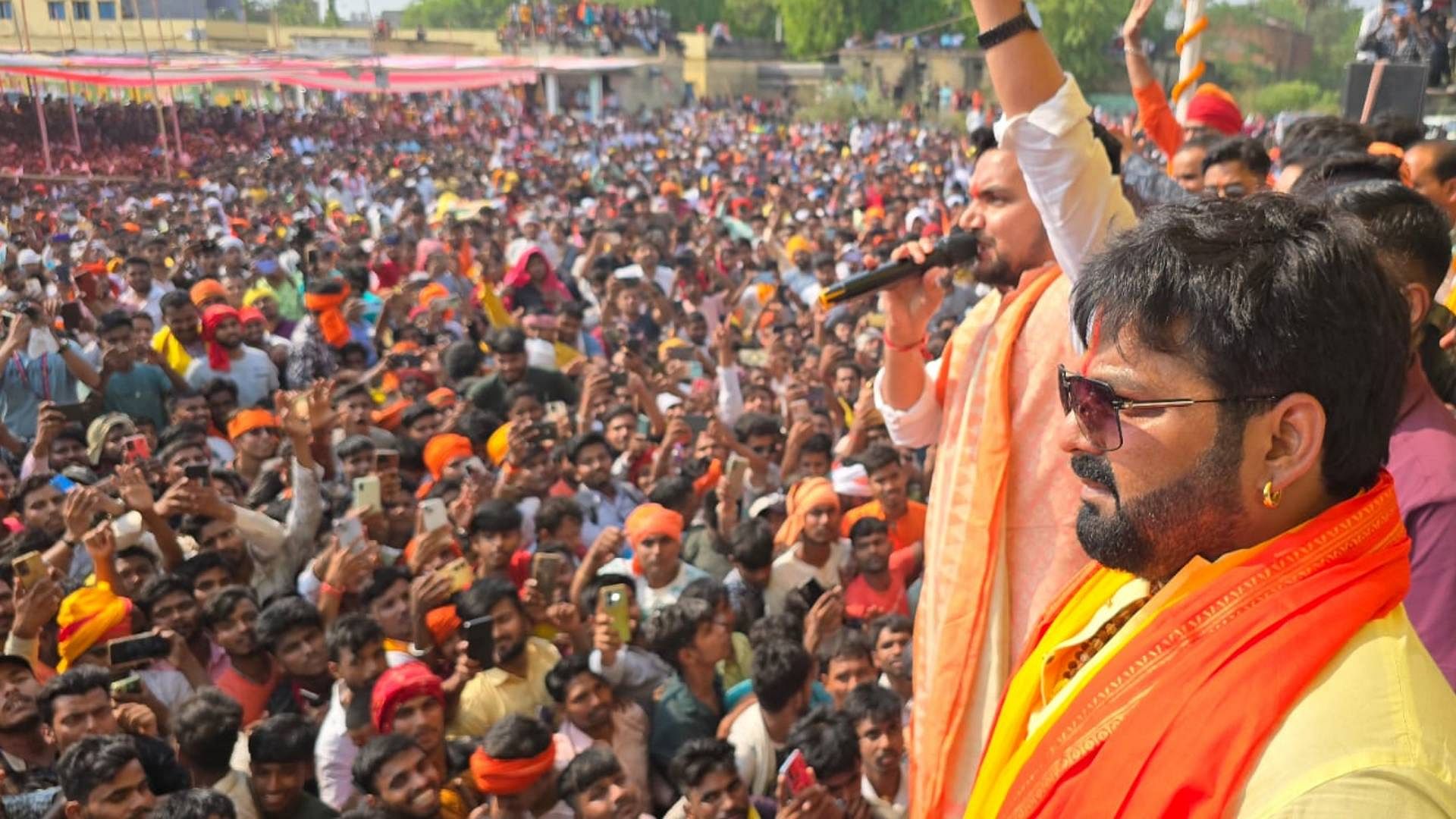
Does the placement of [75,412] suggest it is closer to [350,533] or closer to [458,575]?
[350,533]

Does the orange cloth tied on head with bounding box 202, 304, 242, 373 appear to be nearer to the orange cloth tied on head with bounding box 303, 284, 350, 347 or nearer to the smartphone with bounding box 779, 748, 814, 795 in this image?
the orange cloth tied on head with bounding box 303, 284, 350, 347

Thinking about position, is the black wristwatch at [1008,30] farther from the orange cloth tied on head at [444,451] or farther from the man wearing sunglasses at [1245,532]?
the orange cloth tied on head at [444,451]

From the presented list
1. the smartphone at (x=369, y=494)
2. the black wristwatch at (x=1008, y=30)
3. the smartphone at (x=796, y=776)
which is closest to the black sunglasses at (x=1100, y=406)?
the black wristwatch at (x=1008, y=30)

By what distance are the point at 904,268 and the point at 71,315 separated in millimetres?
Answer: 6148

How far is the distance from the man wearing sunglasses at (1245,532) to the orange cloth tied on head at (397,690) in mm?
2296

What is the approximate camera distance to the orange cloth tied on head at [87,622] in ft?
12.0

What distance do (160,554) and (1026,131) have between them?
346 centimetres

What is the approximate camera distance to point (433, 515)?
3879 mm

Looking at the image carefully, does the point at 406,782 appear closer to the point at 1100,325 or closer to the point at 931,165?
the point at 1100,325

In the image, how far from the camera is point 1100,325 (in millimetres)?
1139

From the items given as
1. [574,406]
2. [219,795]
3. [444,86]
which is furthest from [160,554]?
[444,86]

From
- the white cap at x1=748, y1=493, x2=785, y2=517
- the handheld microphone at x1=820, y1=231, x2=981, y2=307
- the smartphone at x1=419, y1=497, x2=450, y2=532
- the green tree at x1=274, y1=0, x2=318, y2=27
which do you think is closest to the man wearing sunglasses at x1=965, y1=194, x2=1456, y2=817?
the handheld microphone at x1=820, y1=231, x2=981, y2=307

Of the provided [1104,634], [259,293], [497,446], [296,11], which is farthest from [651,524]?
[296,11]

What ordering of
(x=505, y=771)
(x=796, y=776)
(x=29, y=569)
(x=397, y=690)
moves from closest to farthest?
(x=796, y=776)
(x=505, y=771)
(x=397, y=690)
(x=29, y=569)
